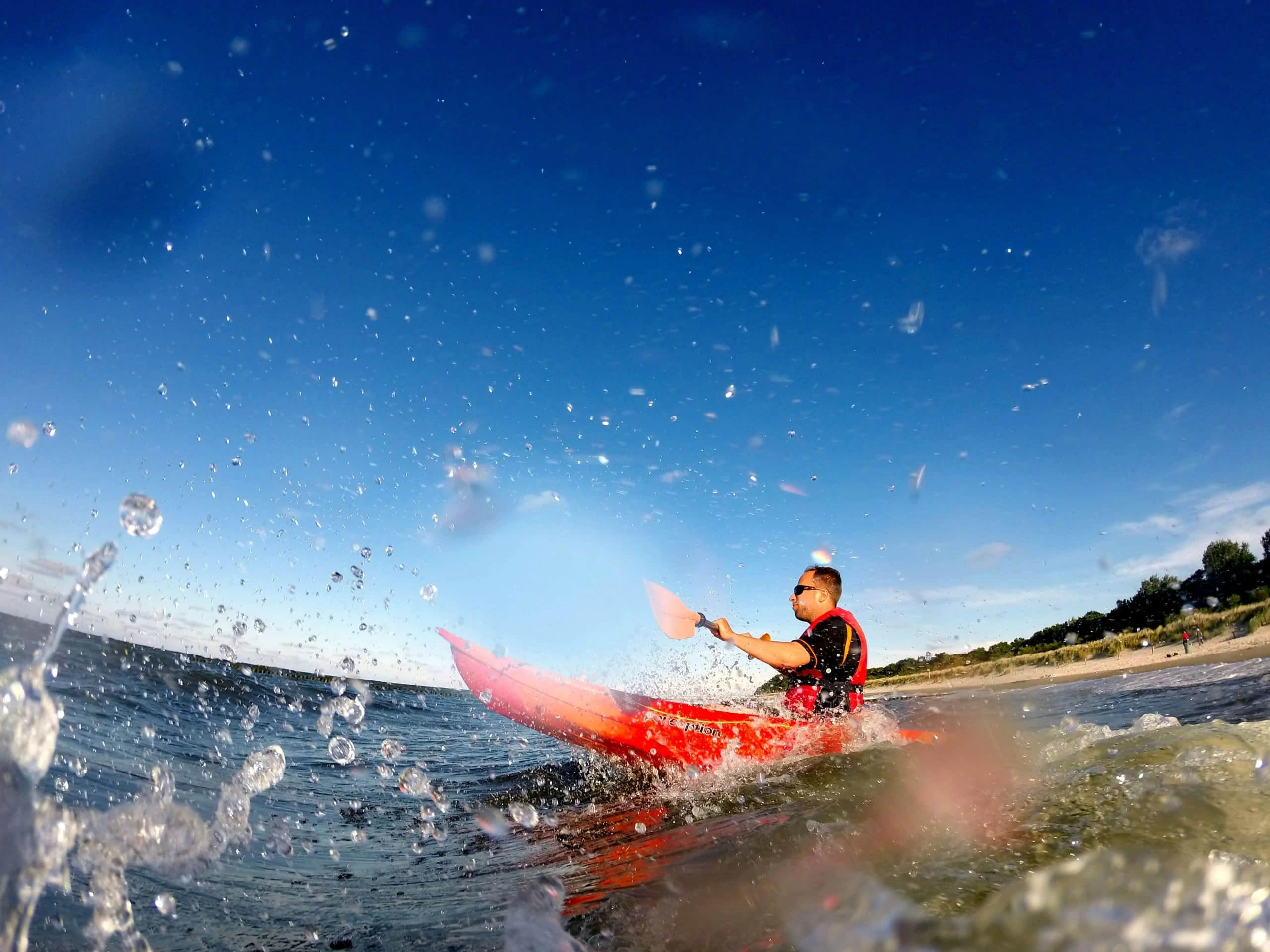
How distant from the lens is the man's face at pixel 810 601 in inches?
293

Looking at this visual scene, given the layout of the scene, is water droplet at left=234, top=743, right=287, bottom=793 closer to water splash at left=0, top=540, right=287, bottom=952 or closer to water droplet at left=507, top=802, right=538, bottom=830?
water splash at left=0, top=540, right=287, bottom=952

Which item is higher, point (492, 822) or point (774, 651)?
point (774, 651)

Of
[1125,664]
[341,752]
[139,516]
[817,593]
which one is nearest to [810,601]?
[817,593]

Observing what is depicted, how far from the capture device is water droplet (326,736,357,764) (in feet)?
33.2

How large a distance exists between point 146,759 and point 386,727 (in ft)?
35.3

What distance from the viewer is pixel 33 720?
8.08 ft

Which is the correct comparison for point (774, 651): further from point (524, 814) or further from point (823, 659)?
point (524, 814)

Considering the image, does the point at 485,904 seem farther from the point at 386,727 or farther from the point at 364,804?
the point at 386,727

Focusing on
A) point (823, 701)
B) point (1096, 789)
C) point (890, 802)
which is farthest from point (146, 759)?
point (1096, 789)

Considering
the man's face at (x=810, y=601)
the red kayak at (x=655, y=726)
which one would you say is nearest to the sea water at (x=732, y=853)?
the red kayak at (x=655, y=726)

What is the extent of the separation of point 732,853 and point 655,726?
11.7ft

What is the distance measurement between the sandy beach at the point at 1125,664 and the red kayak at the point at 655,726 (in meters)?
21.5

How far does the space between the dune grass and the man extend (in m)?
32.4

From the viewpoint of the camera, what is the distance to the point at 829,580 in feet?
24.7
